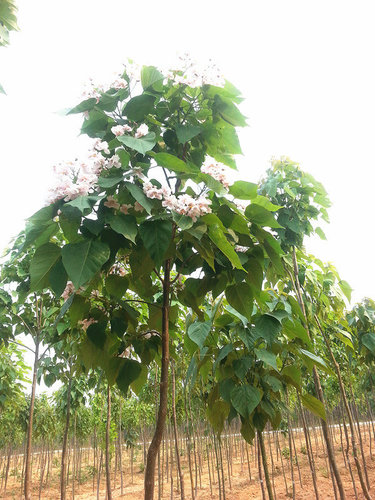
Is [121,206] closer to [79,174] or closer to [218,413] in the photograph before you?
[79,174]

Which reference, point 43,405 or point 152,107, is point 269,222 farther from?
point 43,405

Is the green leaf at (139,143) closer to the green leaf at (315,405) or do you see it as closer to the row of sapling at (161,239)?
the row of sapling at (161,239)

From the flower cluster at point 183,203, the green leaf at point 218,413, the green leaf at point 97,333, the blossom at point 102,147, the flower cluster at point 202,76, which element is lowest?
the green leaf at point 218,413

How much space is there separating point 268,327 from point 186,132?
2.49ft

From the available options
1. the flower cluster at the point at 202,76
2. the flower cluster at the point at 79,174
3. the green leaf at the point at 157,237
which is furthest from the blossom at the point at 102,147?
the flower cluster at the point at 202,76

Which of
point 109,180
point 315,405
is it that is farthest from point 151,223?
point 315,405

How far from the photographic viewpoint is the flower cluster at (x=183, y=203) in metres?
0.94

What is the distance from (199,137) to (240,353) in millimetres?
964

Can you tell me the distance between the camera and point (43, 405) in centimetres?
1425

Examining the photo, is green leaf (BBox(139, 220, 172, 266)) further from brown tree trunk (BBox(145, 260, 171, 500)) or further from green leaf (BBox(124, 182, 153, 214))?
brown tree trunk (BBox(145, 260, 171, 500))

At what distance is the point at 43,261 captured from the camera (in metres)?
0.93

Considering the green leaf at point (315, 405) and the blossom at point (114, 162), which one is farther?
the green leaf at point (315, 405)

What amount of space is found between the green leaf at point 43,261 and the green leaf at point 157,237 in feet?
→ 0.73

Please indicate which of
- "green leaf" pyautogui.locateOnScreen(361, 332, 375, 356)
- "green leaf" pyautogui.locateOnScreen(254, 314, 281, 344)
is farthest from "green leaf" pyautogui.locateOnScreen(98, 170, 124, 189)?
"green leaf" pyautogui.locateOnScreen(361, 332, 375, 356)
